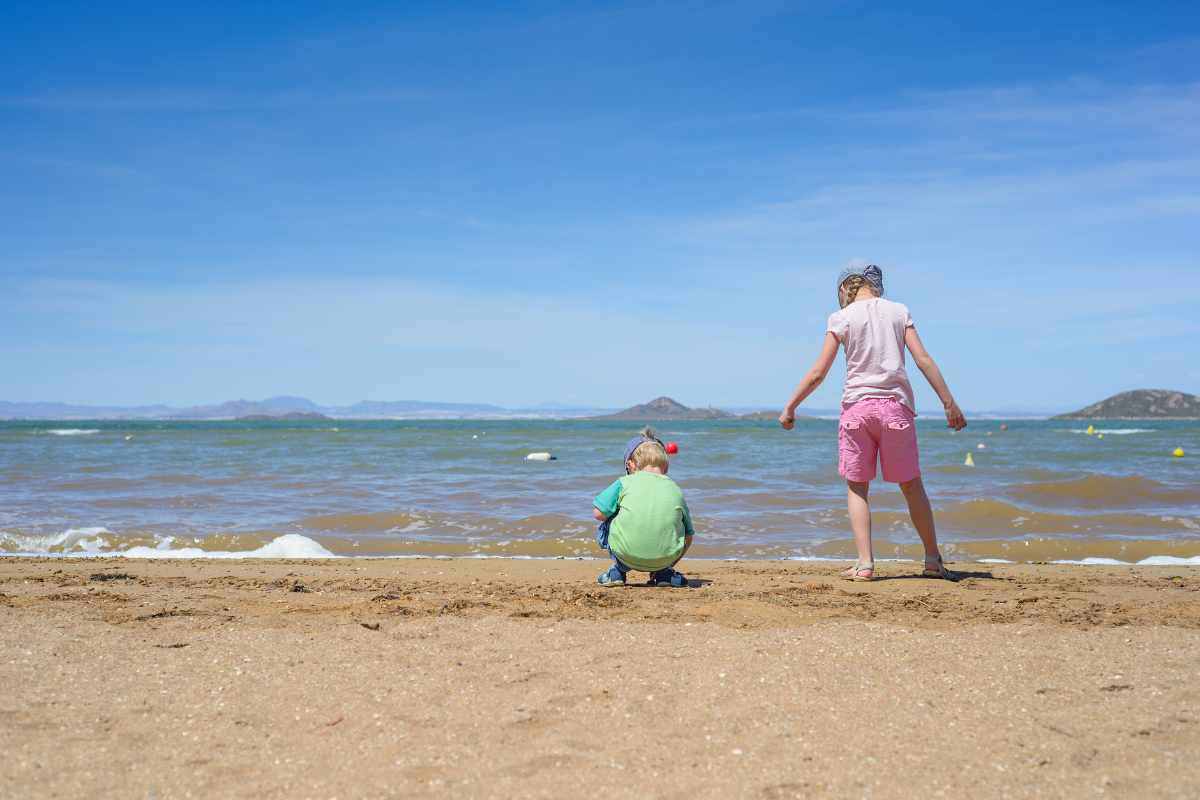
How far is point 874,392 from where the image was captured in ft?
17.6

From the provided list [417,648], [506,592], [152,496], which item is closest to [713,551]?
[506,592]

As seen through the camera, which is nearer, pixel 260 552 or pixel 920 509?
pixel 920 509

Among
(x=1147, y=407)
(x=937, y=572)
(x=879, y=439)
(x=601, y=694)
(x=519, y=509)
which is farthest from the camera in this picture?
(x=1147, y=407)

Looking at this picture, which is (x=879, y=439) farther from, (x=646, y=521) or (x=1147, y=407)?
(x=1147, y=407)

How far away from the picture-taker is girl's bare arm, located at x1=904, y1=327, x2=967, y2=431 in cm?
537

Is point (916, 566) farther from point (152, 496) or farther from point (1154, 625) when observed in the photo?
point (152, 496)

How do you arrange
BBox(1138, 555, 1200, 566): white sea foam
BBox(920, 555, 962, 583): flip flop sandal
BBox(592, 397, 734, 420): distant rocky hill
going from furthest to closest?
BBox(592, 397, 734, 420): distant rocky hill, BBox(1138, 555, 1200, 566): white sea foam, BBox(920, 555, 962, 583): flip flop sandal

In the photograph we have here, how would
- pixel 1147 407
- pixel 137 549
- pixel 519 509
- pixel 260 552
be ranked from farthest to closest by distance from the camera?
pixel 1147 407
pixel 519 509
pixel 137 549
pixel 260 552

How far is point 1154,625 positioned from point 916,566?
2.61 m

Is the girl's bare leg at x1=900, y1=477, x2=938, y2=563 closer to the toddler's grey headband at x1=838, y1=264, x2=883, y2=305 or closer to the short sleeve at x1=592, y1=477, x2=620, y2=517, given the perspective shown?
the toddler's grey headband at x1=838, y1=264, x2=883, y2=305

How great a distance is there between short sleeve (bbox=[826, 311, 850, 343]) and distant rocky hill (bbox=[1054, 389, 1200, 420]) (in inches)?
3839

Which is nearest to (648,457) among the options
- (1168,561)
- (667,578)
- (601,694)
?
(667,578)

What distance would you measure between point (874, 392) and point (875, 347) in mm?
270

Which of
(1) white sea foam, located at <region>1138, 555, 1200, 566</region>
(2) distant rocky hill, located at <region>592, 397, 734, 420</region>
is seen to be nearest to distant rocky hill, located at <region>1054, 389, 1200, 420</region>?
(2) distant rocky hill, located at <region>592, 397, 734, 420</region>
